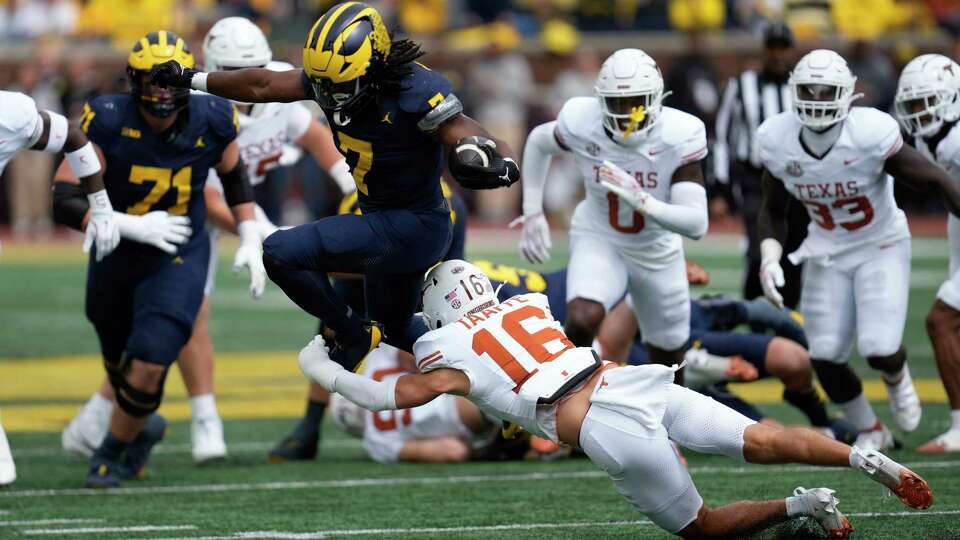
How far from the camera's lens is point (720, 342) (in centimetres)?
756

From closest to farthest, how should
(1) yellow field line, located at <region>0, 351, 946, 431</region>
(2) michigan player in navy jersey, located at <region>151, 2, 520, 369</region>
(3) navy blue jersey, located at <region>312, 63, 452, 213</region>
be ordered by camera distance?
(2) michigan player in navy jersey, located at <region>151, 2, 520, 369</region> → (3) navy blue jersey, located at <region>312, 63, 452, 213</region> → (1) yellow field line, located at <region>0, 351, 946, 431</region>

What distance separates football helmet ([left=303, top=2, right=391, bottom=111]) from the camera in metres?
5.24

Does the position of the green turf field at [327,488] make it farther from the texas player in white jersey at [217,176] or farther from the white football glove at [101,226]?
the white football glove at [101,226]

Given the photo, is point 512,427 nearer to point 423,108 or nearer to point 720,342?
point 423,108

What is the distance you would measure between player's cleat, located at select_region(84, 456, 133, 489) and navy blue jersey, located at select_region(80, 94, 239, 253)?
3.07 ft

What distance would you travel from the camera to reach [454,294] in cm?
525

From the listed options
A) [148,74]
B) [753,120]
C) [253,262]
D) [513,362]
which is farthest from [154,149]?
[753,120]

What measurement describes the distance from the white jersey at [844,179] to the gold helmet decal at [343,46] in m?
2.45

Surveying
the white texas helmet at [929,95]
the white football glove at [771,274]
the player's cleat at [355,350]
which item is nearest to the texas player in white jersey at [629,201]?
the white football glove at [771,274]

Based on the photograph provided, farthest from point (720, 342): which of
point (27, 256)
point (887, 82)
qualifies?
point (27, 256)

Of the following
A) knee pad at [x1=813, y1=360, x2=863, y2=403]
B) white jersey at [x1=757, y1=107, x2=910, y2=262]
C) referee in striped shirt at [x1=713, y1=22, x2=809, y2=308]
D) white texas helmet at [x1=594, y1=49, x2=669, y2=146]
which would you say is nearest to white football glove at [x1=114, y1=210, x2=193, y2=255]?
white texas helmet at [x1=594, y1=49, x2=669, y2=146]

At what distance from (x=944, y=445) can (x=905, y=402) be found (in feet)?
0.86

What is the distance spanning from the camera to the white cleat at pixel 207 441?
24.0 feet

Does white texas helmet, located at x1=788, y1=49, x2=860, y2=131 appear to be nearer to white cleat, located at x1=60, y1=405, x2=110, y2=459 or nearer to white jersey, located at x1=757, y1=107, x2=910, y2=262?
white jersey, located at x1=757, y1=107, x2=910, y2=262
